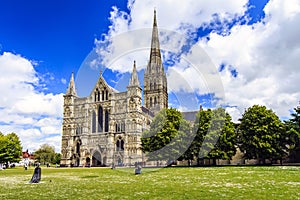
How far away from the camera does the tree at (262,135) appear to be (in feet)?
154

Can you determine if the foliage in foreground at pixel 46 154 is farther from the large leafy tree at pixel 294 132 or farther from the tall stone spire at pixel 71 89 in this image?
the large leafy tree at pixel 294 132

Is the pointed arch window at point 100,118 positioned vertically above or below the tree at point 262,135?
above

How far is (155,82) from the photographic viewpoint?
118 meters

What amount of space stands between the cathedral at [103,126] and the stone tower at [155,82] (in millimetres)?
27152

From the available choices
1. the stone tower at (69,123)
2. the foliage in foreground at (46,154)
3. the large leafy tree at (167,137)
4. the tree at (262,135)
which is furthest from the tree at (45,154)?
the tree at (262,135)

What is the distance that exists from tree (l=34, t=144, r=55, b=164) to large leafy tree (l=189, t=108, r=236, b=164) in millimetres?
82289

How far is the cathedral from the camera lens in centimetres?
7869

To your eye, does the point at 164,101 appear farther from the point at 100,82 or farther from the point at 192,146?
the point at 192,146

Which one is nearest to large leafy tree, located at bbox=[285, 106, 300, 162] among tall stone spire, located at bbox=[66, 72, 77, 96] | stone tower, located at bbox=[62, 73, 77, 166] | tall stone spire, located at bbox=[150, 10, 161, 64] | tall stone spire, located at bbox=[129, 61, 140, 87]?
tall stone spire, located at bbox=[129, 61, 140, 87]

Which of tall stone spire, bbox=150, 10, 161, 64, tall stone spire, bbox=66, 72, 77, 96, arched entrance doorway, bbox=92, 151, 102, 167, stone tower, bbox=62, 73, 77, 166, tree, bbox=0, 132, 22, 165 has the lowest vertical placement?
arched entrance doorway, bbox=92, 151, 102, 167

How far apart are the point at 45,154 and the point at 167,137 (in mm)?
78798

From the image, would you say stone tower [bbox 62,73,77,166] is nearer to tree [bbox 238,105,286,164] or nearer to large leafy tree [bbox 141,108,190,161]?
large leafy tree [bbox 141,108,190,161]

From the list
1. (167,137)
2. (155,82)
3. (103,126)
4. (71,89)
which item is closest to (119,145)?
(103,126)

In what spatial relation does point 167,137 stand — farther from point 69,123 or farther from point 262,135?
point 69,123
